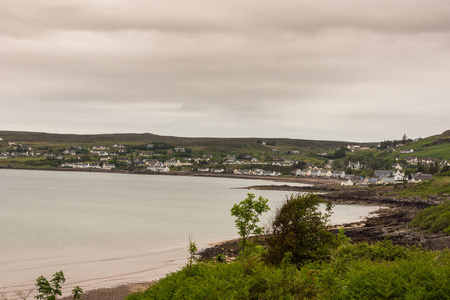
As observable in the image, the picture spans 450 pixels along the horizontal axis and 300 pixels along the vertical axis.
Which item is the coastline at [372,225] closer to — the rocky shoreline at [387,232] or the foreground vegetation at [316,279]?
the rocky shoreline at [387,232]

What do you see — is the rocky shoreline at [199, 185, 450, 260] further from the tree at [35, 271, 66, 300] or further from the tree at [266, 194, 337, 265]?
the tree at [35, 271, 66, 300]

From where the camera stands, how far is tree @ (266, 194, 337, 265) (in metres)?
15.8

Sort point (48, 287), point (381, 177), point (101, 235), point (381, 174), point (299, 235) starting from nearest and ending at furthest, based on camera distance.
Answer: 1. point (48, 287)
2. point (299, 235)
3. point (101, 235)
4. point (381, 177)
5. point (381, 174)

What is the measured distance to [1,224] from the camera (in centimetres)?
5309

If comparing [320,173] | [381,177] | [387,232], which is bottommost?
[320,173]

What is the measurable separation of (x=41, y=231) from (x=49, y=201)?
36841 millimetres

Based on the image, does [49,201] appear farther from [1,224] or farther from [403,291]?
[403,291]

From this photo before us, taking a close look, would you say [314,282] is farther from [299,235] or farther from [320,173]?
[320,173]

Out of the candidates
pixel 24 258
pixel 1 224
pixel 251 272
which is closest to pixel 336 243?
pixel 251 272

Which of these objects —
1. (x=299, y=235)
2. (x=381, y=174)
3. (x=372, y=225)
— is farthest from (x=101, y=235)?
(x=381, y=174)

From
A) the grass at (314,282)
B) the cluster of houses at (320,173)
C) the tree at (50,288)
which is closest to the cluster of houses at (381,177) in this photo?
the cluster of houses at (320,173)

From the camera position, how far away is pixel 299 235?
16.0m

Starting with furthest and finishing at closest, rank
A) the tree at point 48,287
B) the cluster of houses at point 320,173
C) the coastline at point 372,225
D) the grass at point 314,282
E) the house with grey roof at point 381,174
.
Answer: the cluster of houses at point 320,173 < the house with grey roof at point 381,174 < the coastline at point 372,225 < the tree at point 48,287 < the grass at point 314,282

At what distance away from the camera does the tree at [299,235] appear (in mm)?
15820
